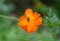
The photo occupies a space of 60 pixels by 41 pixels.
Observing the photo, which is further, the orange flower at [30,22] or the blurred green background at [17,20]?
the blurred green background at [17,20]

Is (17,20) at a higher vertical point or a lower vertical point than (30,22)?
higher

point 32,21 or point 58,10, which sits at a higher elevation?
point 58,10

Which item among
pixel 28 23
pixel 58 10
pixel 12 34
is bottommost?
pixel 28 23

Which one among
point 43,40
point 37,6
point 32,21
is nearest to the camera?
point 32,21

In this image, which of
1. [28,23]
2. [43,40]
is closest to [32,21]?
[28,23]

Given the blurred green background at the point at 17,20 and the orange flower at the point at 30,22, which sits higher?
the blurred green background at the point at 17,20

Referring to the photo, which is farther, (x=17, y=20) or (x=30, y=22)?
(x=17, y=20)

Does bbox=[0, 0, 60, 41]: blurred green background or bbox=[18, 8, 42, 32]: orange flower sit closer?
bbox=[18, 8, 42, 32]: orange flower

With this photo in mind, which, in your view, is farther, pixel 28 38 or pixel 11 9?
pixel 11 9

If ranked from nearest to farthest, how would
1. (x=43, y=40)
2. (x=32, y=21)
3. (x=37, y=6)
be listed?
(x=32, y=21), (x=43, y=40), (x=37, y=6)

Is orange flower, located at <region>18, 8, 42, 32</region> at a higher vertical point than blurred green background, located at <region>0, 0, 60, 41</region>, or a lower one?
lower

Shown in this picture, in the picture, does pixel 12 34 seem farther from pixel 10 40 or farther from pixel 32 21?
pixel 32 21
